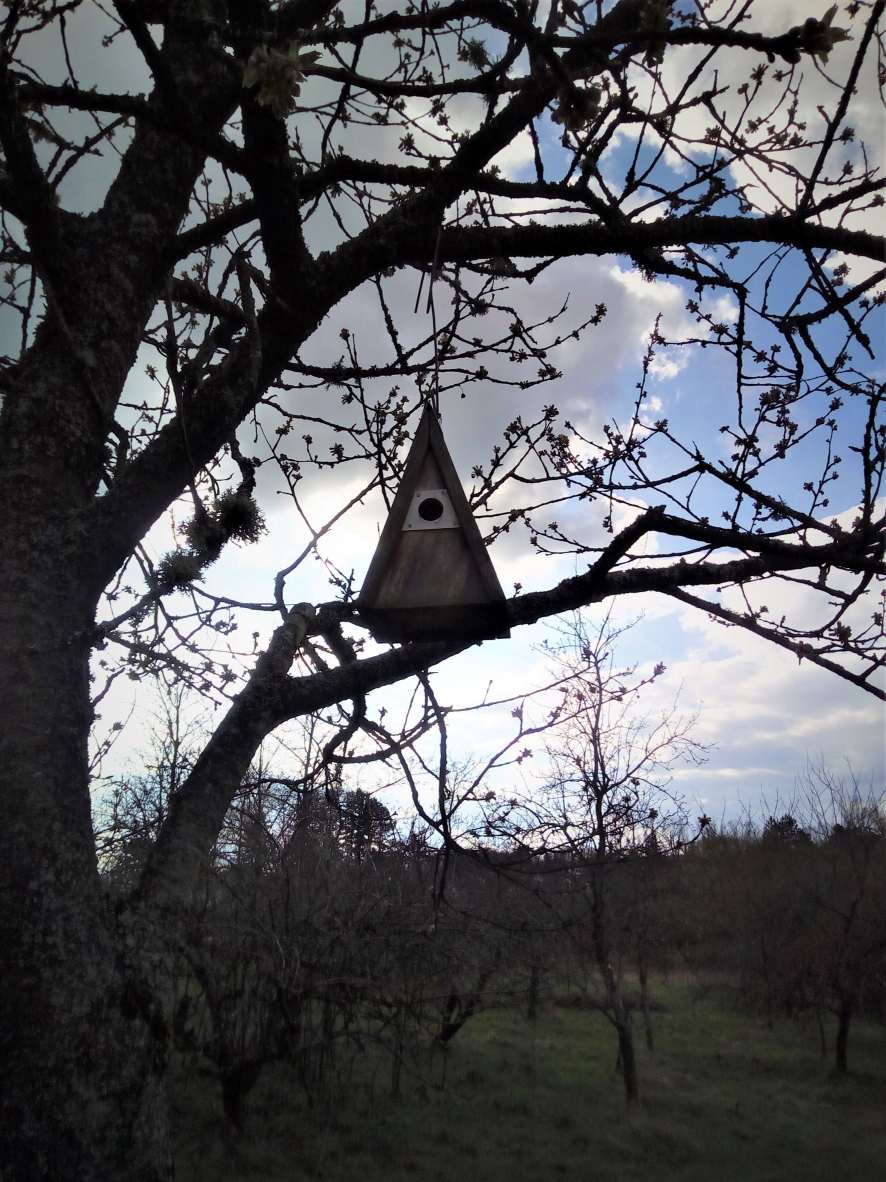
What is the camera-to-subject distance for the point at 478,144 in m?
2.49

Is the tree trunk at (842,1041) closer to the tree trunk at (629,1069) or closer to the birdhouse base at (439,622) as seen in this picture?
the tree trunk at (629,1069)

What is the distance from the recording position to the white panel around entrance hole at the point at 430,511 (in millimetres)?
2117

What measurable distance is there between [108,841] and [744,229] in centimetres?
321

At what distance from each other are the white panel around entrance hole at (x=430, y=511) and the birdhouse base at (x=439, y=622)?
8.7 inches

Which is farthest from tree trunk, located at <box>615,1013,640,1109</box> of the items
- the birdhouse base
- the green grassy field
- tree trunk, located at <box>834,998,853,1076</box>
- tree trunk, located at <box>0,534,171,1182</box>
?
tree trunk, located at <box>0,534,171,1182</box>

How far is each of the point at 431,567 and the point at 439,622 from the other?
143mm

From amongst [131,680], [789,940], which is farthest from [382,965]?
[789,940]

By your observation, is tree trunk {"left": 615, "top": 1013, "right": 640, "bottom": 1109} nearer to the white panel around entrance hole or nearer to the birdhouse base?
the birdhouse base

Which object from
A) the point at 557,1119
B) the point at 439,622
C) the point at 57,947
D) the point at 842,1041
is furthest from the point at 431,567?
the point at 842,1041

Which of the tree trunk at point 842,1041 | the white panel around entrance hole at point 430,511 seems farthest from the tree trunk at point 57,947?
the tree trunk at point 842,1041

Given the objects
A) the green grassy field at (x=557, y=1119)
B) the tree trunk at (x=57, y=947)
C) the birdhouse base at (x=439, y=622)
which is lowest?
the green grassy field at (x=557, y=1119)

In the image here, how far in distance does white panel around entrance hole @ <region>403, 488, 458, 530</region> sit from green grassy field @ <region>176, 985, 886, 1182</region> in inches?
370

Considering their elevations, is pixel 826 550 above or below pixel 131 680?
above

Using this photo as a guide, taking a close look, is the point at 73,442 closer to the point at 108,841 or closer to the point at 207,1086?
the point at 108,841
